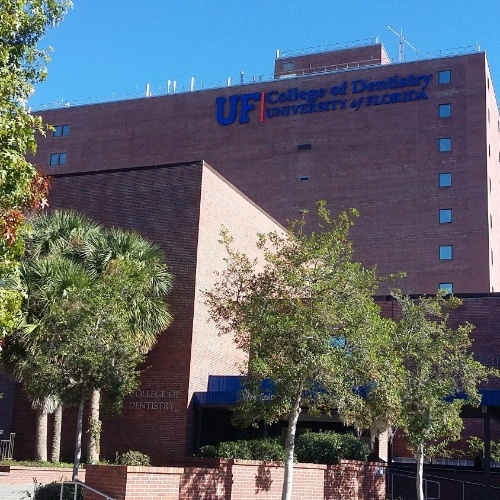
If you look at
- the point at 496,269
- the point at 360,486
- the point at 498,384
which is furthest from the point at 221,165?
the point at 360,486

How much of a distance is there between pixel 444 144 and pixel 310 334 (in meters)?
40.4

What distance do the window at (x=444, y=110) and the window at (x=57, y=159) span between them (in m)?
30.2

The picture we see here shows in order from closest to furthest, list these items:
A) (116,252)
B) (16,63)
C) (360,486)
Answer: (16,63), (360,486), (116,252)

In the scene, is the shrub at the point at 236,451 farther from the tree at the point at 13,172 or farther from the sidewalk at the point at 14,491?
the tree at the point at 13,172

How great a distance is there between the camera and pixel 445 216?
175 feet

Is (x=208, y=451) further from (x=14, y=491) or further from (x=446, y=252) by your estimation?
(x=446, y=252)

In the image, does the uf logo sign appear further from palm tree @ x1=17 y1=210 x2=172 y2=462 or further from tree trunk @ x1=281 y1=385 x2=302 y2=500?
tree trunk @ x1=281 y1=385 x2=302 y2=500

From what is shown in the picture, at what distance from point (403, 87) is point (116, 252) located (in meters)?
34.4

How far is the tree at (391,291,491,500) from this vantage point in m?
22.1

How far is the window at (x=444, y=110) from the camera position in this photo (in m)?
55.2

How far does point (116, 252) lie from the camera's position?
27.8 meters

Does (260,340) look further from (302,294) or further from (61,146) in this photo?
(61,146)

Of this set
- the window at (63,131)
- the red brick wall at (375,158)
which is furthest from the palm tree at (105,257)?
the window at (63,131)

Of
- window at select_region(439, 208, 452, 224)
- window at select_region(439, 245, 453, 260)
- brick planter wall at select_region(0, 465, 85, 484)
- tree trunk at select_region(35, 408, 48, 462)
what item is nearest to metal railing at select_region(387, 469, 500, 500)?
brick planter wall at select_region(0, 465, 85, 484)
